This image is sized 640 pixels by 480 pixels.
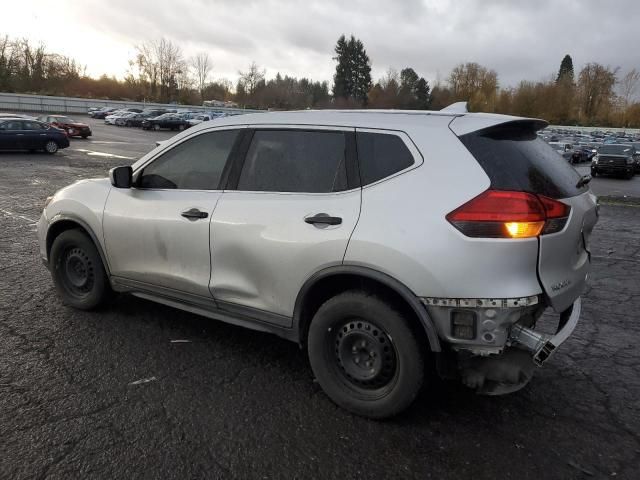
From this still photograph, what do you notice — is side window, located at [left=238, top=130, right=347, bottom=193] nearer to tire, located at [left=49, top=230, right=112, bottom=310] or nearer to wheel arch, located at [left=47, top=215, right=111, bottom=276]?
wheel arch, located at [left=47, top=215, right=111, bottom=276]

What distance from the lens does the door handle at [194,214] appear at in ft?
11.4

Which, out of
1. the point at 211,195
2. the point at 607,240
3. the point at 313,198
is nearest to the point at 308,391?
the point at 313,198

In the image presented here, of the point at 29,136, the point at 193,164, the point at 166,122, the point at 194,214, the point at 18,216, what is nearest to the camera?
the point at 194,214

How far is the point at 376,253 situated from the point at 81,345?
246 centimetres

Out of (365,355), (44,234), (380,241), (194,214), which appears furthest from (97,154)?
(380,241)

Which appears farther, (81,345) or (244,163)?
(81,345)

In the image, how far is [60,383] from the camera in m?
3.23

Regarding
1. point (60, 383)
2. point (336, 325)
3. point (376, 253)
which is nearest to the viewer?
point (376, 253)

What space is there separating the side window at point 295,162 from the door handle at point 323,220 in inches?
7.1

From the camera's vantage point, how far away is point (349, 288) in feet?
9.91

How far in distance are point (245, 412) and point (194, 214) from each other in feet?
4.52

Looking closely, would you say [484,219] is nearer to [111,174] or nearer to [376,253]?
[376,253]

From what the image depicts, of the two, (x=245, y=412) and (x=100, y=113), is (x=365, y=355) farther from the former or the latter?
(x=100, y=113)

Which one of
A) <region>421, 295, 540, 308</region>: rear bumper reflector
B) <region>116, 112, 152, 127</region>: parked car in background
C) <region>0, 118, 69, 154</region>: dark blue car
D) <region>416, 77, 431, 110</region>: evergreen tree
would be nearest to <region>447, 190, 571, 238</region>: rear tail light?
<region>421, 295, 540, 308</region>: rear bumper reflector
